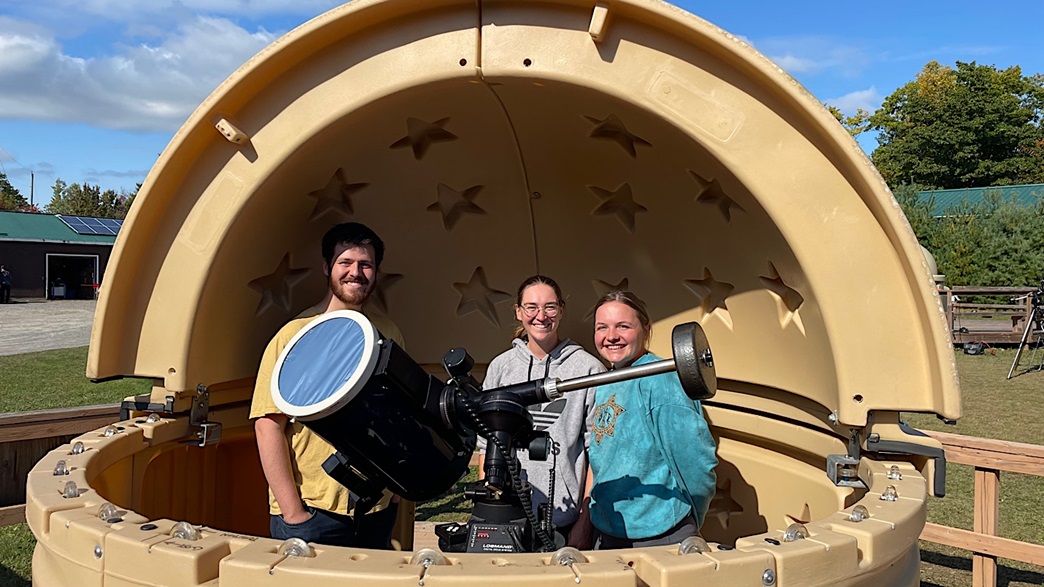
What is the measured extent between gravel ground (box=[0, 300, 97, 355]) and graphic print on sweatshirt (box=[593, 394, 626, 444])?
14854 millimetres

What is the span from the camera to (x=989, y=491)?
3.88 m

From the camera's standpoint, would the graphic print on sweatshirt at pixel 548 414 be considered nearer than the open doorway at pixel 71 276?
Yes

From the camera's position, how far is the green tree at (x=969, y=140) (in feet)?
130

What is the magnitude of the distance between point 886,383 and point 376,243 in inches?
75.9

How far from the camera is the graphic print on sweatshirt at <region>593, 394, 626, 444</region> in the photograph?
9.20 ft

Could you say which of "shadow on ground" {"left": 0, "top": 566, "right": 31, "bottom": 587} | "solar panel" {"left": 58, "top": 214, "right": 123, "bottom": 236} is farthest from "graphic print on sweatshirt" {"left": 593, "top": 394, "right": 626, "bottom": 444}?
"solar panel" {"left": 58, "top": 214, "right": 123, "bottom": 236}

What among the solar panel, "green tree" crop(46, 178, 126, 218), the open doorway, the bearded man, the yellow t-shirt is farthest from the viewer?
"green tree" crop(46, 178, 126, 218)

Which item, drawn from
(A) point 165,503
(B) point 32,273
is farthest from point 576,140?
(B) point 32,273

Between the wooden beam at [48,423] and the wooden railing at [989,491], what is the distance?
4.36 m

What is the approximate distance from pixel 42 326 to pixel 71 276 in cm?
1629

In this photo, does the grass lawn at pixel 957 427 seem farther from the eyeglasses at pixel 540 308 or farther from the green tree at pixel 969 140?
the green tree at pixel 969 140

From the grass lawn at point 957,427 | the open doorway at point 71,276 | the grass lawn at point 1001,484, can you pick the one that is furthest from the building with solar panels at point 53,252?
the grass lawn at point 1001,484

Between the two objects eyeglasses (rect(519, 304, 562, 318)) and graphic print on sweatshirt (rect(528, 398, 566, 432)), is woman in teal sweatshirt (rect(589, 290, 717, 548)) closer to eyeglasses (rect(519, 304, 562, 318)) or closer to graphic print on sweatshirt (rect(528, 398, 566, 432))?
graphic print on sweatshirt (rect(528, 398, 566, 432))

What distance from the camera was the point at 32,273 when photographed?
32.7 meters
